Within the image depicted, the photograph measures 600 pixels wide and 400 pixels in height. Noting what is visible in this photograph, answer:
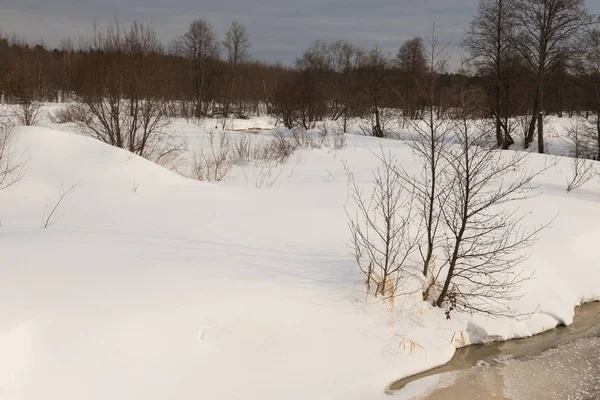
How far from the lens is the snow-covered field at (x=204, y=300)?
141 inches

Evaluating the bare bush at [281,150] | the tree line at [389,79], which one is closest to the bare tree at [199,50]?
the tree line at [389,79]

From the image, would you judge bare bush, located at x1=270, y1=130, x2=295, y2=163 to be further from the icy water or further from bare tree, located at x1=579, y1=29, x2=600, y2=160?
bare tree, located at x1=579, y1=29, x2=600, y2=160

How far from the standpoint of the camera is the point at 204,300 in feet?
14.5

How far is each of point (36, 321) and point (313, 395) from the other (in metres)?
2.45

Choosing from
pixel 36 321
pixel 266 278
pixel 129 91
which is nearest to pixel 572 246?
pixel 266 278

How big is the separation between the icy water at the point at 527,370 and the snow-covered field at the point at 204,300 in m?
0.17

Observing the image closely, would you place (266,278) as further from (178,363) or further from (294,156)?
(294,156)

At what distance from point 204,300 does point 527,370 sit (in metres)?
3.65

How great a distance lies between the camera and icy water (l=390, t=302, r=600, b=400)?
14.3 ft

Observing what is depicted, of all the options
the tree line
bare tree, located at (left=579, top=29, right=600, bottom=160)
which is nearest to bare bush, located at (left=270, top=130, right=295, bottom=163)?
the tree line

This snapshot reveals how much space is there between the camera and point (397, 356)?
4590 millimetres

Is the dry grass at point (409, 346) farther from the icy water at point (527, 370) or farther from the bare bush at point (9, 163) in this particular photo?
the bare bush at point (9, 163)

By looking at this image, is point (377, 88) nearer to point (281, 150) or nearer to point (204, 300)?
point (281, 150)

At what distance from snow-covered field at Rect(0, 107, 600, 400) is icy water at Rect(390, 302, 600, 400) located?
17 centimetres
